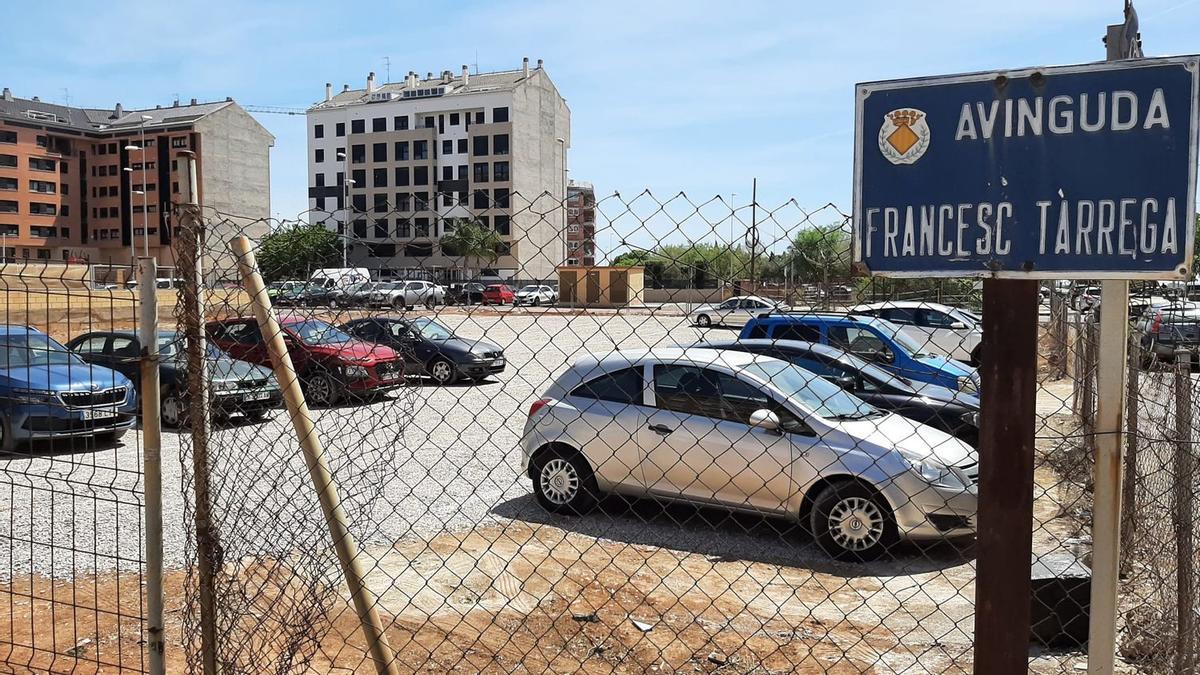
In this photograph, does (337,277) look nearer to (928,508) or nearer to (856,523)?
(856,523)

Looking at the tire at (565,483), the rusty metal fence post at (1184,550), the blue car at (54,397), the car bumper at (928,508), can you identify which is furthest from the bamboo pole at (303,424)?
the blue car at (54,397)

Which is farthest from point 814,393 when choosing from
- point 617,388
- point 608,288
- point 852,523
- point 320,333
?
point 320,333

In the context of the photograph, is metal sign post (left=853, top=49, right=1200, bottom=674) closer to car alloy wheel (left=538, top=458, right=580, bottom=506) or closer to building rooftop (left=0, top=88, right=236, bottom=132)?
car alloy wheel (left=538, top=458, right=580, bottom=506)

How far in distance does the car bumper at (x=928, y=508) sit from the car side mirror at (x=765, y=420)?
38.5 inches

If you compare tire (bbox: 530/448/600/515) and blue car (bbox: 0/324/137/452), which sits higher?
blue car (bbox: 0/324/137/452)

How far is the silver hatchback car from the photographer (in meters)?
7.31

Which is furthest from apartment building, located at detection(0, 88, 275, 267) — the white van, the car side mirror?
the white van

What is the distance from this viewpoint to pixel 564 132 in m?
93.4

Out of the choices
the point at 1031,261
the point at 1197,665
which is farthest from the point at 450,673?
the point at 1031,261

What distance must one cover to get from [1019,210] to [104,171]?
3797 inches

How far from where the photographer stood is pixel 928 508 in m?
7.30

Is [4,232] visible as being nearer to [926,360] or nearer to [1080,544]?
[926,360]

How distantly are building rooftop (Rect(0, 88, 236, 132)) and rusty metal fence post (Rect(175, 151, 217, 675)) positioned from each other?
3550 inches

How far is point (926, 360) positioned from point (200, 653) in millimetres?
13153
